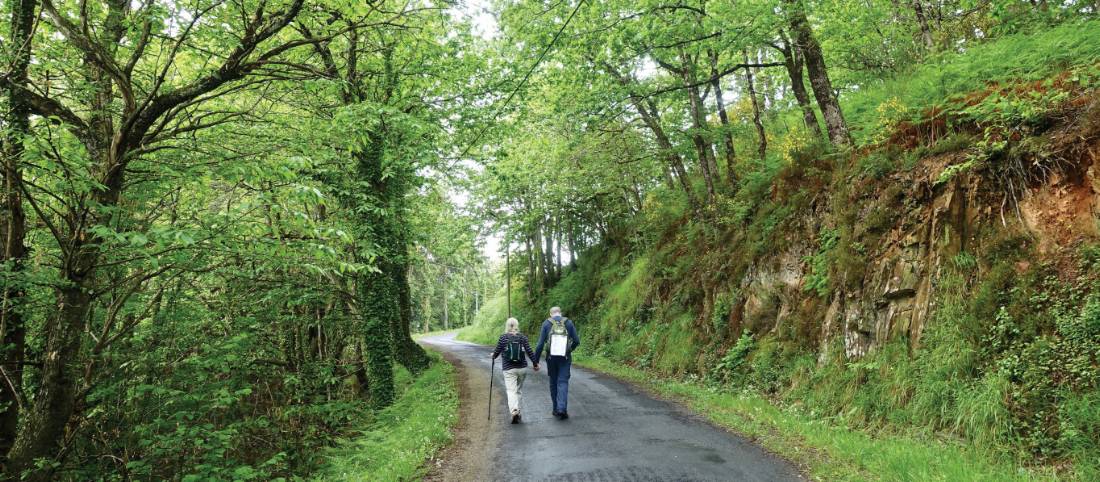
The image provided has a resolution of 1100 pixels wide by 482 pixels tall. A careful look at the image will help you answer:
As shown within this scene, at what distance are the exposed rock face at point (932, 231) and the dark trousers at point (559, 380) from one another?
14.1ft

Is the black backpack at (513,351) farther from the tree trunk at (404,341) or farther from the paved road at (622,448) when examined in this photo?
the tree trunk at (404,341)

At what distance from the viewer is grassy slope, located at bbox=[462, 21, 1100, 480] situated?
519 centimetres

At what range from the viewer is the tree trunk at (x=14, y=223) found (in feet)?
16.6

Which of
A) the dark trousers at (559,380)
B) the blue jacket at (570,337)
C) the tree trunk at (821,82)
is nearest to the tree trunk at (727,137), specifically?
the tree trunk at (821,82)

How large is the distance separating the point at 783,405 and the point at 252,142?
9.31 metres

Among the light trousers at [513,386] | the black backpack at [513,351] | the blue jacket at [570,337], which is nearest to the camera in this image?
the light trousers at [513,386]

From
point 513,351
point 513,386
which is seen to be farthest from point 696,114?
point 513,386

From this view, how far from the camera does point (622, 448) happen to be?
21.3 ft

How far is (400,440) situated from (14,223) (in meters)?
5.33

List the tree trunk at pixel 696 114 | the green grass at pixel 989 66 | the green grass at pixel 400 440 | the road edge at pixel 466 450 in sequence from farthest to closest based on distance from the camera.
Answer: the tree trunk at pixel 696 114 < the green grass at pixel 989 66 < the green grass at pixel 400 440 < the road edge at pixel 466 450

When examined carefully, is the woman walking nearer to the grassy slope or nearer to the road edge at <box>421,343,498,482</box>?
the road edge at <box>421,343,498,482</box>

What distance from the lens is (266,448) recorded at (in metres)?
9.59

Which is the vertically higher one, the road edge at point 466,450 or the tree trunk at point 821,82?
the tree trunk at point 821,82

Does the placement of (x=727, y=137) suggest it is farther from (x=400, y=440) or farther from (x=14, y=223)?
(x=14, y=223)
